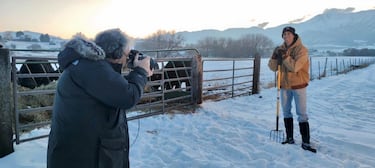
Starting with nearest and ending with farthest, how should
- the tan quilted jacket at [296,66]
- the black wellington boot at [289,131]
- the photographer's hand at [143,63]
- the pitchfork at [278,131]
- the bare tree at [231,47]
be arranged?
the photographer's hand at [143,63], the tan quilted jacket at [296,66], the black wellington boot at [289,131], the pitchfork at [278,131], the bare tree at [231,47]

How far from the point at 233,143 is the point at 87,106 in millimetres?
3022

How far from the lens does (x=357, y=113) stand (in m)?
6.66

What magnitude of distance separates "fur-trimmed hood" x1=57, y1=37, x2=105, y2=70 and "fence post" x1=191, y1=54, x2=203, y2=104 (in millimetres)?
5171

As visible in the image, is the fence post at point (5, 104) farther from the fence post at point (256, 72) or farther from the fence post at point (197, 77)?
the fence post at point (256, 72)

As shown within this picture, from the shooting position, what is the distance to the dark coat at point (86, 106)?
1.58m

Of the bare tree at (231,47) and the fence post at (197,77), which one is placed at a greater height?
the bare tree at (231,47)

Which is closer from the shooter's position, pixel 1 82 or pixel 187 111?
pixel 1 82

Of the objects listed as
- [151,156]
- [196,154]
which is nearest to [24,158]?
[151,156]

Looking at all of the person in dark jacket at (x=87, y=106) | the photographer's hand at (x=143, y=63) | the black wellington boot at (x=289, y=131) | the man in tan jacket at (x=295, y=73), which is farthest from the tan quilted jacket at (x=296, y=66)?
the person in dark jacket at (x=87, y=106)

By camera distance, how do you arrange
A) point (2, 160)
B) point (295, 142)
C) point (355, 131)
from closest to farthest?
point (2, 160)
point (295, 142)
point (355, 131)

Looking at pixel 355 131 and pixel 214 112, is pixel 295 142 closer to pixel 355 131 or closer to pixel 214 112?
pixel 355 131

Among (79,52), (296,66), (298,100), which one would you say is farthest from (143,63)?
(298,100)

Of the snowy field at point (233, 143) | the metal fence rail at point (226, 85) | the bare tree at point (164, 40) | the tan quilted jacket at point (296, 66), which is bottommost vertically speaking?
the snowy field at point (233, 143)

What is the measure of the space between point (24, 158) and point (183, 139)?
2.04 m
